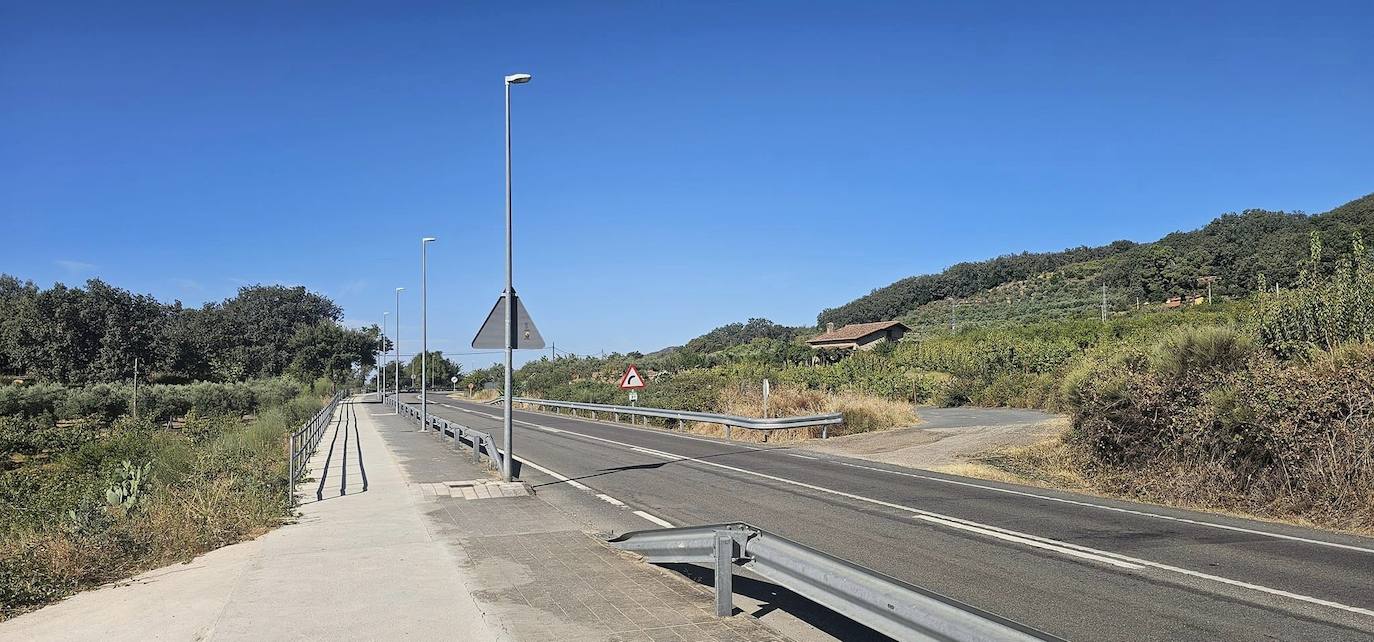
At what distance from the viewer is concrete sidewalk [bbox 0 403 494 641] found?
6141 mm

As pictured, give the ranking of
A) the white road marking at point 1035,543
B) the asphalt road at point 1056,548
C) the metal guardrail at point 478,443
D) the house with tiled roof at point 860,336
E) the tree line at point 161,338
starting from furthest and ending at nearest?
the house with tiled roof at point 860,336
the tree line at point 161,338
the metal guardrail at point 478,443
the white road marking at point 1035,543
the asphalt road at point 1056,548

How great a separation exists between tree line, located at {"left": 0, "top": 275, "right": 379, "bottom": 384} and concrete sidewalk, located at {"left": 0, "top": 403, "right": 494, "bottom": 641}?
255 ft

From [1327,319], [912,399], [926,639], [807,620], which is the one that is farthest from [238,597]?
[912,399]

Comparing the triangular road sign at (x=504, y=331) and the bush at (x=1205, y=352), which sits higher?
the triangular road sign at (x=504, y=331)

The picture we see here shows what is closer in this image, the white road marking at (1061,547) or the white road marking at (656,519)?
the white road marking at (1061,547)

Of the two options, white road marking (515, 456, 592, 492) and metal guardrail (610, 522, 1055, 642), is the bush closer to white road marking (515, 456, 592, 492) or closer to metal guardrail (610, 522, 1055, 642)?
white road marking (515, 456, 592, 492)

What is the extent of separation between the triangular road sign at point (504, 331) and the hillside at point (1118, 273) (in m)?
43.4

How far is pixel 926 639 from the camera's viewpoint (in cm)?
443

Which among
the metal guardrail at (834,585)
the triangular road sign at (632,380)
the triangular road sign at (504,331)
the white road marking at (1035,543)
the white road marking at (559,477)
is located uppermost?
the triangular road sign at (504,331)

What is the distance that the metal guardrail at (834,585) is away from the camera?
13.8 feet

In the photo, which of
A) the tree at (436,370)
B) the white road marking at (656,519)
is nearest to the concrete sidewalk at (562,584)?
the white road marking at (656,519)

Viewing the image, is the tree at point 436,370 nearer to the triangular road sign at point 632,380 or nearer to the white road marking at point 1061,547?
the triangular road sign at point 632,380

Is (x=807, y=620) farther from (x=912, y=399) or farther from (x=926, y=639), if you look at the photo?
(x=912, y=399)

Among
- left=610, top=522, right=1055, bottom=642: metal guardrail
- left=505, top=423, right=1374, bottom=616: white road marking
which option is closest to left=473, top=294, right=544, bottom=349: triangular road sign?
left=505, top=423, right=1374, bottom=616: white road marking
